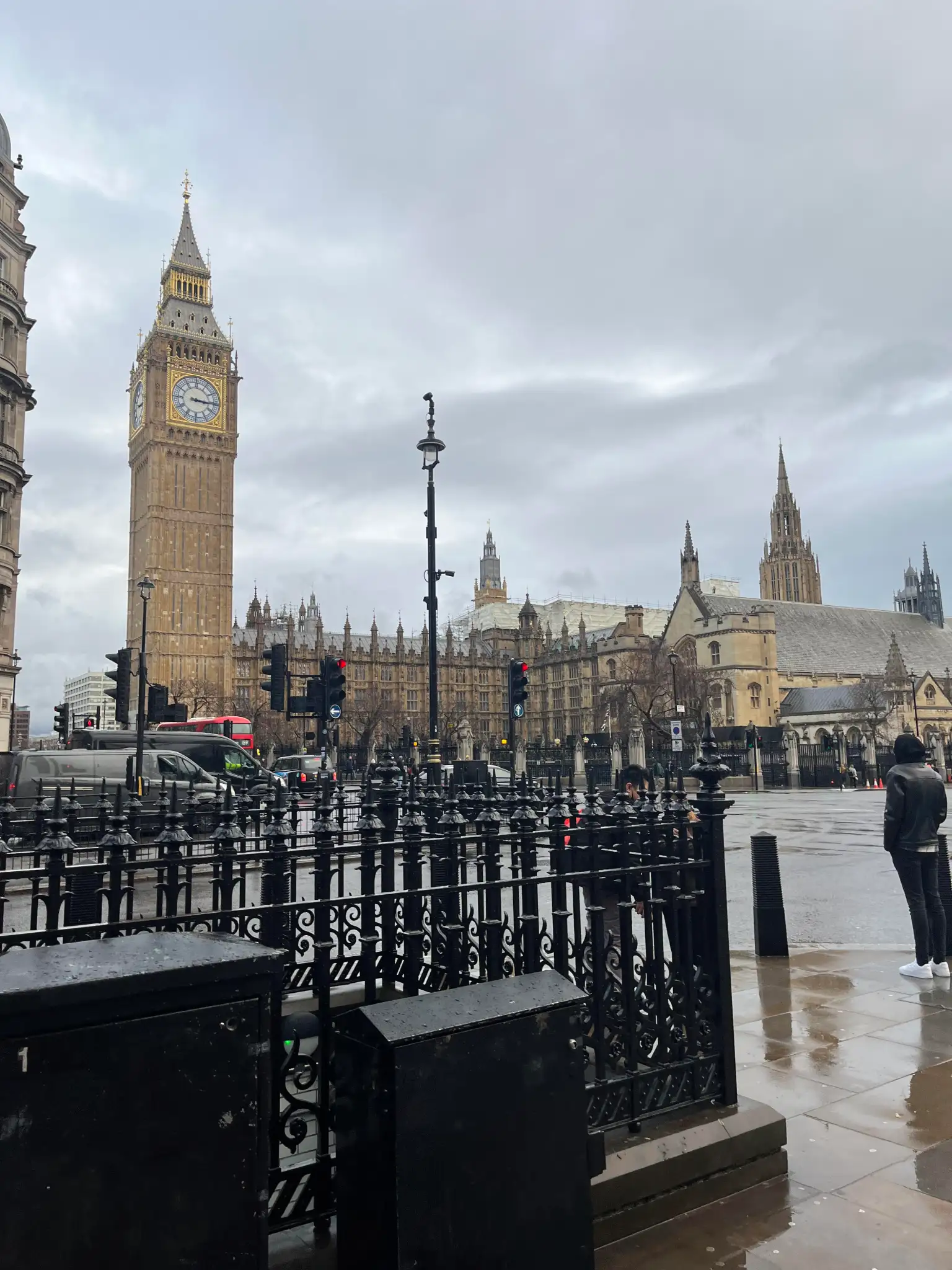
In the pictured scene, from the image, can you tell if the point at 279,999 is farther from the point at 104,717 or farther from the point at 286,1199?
the point at 104,717

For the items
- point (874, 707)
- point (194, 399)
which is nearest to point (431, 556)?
point (874, 707)

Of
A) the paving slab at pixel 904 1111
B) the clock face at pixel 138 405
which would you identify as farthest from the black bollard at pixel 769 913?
the clock face at pixel 138 405

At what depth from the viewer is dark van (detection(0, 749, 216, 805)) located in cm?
2008

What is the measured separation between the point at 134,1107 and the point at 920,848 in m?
6.74

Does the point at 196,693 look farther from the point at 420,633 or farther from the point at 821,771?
the point at 821,771

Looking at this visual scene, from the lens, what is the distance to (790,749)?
1855 inches

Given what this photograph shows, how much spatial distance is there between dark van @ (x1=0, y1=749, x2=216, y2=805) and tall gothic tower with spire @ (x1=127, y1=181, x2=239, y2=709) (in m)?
69.5

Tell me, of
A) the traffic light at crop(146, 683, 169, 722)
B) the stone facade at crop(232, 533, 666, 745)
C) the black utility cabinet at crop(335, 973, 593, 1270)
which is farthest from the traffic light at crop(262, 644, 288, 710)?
the stone facade at crop(232, 533, 666, 745)

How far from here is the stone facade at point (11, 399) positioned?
36.4 m

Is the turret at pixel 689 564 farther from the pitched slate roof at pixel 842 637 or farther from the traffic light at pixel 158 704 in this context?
the traffic light at pixel 158 704

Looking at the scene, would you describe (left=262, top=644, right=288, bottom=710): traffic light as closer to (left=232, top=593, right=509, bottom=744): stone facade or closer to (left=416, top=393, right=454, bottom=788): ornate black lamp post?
(left=416, top=393, right=454, bottom=788): ornate black lamp post

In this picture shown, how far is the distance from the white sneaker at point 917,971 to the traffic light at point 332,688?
11.8m

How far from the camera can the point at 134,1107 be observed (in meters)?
2.13

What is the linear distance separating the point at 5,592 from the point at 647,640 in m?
66.5
